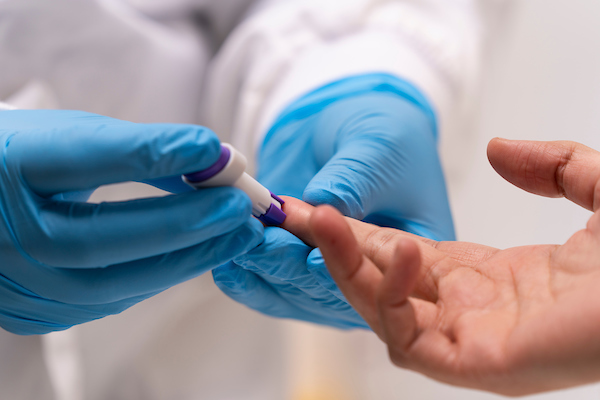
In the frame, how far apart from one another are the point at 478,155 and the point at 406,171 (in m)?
0.83

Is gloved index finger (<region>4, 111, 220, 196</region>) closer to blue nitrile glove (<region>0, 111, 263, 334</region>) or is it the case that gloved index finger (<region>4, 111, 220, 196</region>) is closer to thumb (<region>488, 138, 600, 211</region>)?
blue nitrile glove (<region>0, 111, 263, 334</region>)

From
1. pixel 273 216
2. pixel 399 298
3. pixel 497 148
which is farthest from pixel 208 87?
pixel 399 298

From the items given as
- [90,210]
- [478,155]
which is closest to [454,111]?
[478,155]

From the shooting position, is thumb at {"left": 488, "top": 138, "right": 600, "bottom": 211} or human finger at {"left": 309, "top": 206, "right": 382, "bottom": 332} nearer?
human finger at {"left": 309, "top": 206, "right": 382, "bottom": 332}

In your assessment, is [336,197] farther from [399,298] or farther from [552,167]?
[552,167]

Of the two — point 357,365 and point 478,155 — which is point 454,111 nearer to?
point 478,155

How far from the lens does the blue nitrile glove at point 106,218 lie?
47cm

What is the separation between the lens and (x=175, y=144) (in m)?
0.47

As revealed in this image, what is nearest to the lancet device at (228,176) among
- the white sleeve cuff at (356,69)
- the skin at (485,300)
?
the skin at (485,300)

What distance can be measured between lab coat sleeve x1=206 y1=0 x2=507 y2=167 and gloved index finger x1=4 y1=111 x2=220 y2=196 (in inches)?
22.6

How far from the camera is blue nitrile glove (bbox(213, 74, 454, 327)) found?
613 mm

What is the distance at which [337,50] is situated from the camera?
105 cm

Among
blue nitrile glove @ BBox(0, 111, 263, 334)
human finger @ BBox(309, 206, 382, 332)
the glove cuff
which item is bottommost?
blue nitrile glove @ BBox(0, 111, 263, 334)

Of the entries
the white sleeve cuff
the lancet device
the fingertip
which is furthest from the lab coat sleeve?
the lancet device
